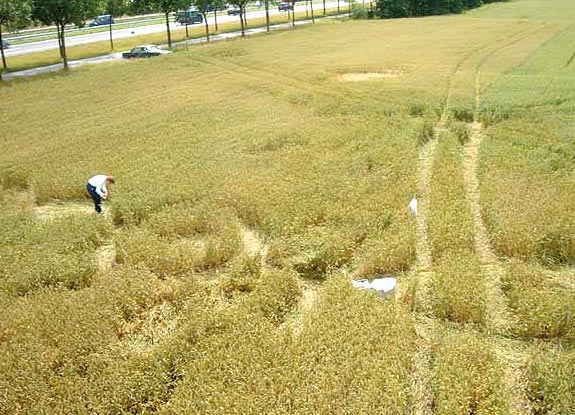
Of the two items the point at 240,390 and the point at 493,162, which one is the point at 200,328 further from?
the point at 493,162

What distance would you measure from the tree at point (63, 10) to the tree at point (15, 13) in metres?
1.62

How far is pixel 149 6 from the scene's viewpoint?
1964 inches

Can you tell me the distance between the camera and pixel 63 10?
39781 millimetres

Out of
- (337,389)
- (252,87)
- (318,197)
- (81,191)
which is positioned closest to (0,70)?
(252,87)

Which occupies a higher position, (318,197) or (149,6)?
(149,6)

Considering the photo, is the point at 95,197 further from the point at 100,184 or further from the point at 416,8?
the point at 416,8

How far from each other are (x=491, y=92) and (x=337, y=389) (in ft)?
72.1

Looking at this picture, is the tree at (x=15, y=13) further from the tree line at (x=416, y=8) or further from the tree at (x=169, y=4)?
the tree line at (x=416, y=8)

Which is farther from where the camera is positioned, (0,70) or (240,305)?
(0,70)

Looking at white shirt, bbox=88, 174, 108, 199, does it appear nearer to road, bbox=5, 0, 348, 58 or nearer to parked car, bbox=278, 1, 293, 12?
road, bbox=5, 0, 348, 58

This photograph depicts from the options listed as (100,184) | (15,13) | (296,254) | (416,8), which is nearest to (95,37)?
(15,13)

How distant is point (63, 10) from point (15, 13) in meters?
4.54

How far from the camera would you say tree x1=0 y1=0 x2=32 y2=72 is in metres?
35.3

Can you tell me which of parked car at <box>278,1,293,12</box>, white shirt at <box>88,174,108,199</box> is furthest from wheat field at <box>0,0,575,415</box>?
parked car at <box>278,1,293,12</box>
